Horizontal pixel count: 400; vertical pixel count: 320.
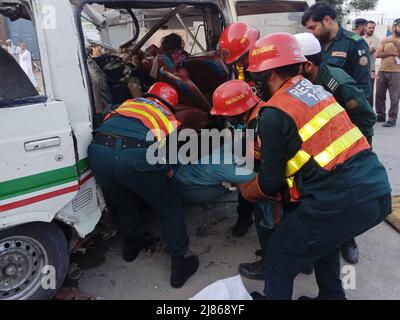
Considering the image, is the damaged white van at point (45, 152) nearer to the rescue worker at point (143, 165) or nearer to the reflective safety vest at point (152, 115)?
the rescue worker at point (143, 165)

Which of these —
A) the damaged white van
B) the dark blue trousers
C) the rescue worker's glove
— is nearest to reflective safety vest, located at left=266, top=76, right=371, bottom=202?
the rescue worker's glove

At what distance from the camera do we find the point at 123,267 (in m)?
2.82

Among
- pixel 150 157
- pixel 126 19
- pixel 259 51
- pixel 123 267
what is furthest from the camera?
pixel 126 19

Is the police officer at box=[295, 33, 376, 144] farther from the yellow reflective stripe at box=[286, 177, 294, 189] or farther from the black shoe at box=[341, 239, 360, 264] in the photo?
the black shoe at box=[341, 239, 360, 264]

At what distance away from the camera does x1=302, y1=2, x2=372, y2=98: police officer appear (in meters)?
2.91

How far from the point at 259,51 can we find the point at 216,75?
1461 millimetres

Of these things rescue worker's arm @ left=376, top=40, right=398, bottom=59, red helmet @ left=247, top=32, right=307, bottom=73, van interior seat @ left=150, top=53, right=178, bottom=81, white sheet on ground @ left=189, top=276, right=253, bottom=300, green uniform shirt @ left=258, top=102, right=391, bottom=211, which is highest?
red helmet @ left=247, top=32, right=307, bottom=73

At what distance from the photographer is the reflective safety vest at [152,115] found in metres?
2.38

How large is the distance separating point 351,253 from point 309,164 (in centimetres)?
140

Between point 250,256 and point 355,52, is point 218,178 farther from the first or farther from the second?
point 355,52

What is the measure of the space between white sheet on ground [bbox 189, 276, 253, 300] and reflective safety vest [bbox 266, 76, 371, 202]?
2.67 ft
